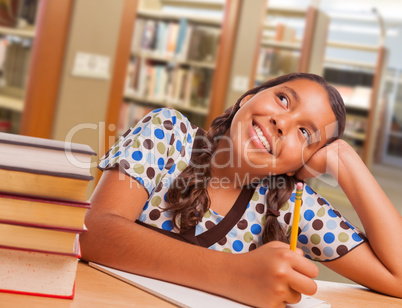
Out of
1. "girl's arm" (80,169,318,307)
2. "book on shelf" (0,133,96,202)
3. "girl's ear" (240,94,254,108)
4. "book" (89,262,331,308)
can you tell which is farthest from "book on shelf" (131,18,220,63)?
"book on shelf" (0,133,96,202)

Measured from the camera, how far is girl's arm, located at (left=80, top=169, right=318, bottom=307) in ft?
2.55

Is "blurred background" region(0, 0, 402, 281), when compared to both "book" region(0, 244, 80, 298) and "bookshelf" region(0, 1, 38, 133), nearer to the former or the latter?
"bookshelf" region(0, 1, 38, 133)

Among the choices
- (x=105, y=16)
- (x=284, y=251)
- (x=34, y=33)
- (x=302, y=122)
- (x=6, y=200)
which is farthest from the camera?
(x=105, y=16)

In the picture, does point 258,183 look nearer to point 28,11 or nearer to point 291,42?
point 28,11

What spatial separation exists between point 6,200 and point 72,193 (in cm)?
8

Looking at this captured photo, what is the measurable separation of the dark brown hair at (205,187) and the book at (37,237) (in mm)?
431

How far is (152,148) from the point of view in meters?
1.08

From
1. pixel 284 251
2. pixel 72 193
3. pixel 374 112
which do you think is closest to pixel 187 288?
pixel 284 251

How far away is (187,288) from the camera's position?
2.70 feet

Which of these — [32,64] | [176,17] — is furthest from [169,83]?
[32,64]

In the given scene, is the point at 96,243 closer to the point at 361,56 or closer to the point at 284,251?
the point at 284,251

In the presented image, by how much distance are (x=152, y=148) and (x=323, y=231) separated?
1.35 feet

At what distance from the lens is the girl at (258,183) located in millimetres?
1052

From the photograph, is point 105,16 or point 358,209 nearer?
point 358,209
